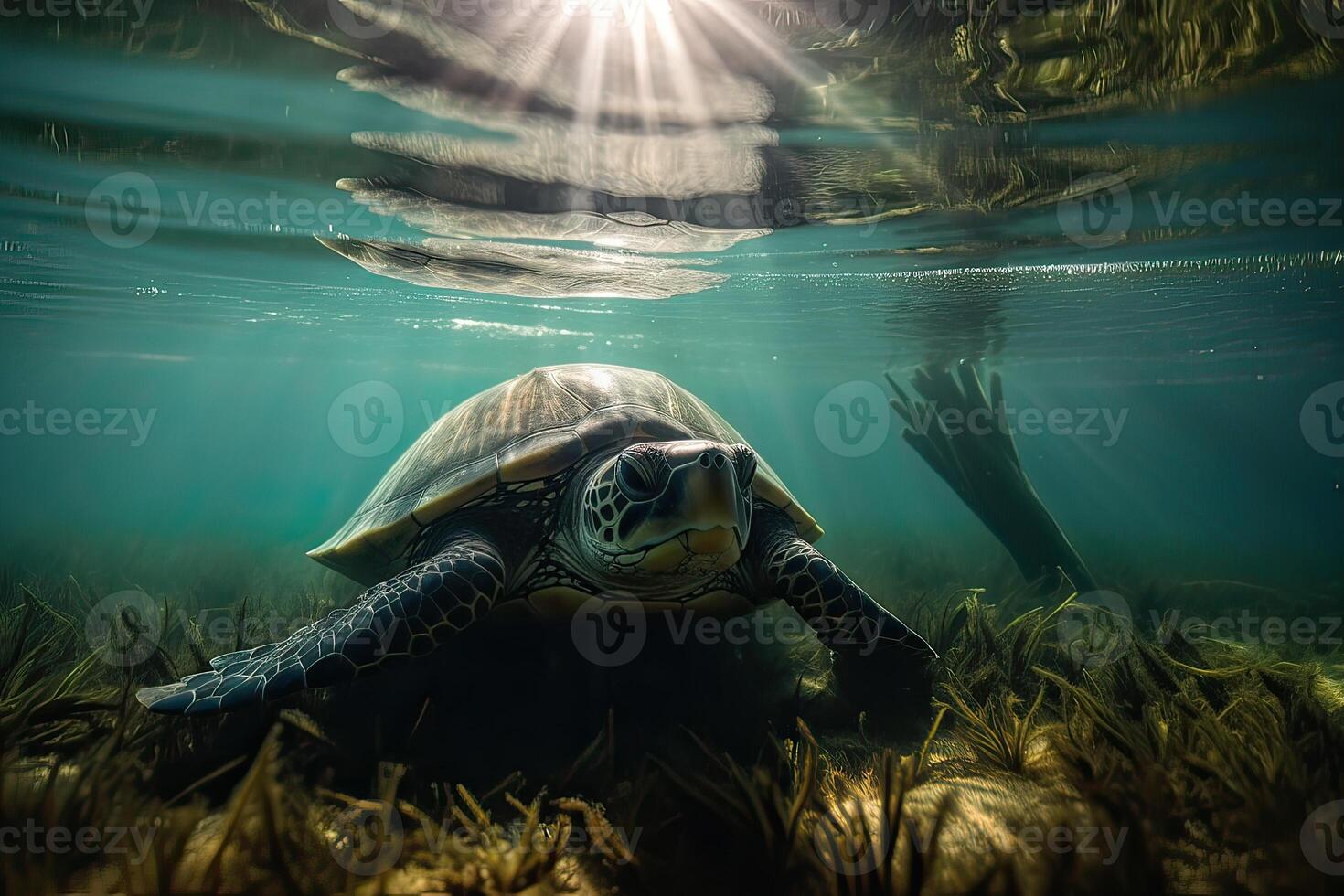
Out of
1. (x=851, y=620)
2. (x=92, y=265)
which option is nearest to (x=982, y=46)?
(x=851, y=620)

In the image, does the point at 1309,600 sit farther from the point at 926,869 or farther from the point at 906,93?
the point at 926,869

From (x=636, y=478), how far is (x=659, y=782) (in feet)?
4.65

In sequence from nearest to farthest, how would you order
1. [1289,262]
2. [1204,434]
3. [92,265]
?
[1289,262] < [92,265] < [1204,434]

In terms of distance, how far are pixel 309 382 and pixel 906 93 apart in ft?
151

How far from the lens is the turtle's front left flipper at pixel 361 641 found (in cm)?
271

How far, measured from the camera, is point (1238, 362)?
2464cm
